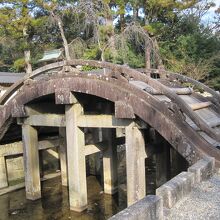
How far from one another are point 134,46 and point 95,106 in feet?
40.4

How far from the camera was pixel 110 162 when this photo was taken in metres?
9.92

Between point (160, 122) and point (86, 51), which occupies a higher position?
point (86, 51)

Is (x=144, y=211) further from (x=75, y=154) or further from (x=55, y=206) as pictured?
(x=55, y=206)

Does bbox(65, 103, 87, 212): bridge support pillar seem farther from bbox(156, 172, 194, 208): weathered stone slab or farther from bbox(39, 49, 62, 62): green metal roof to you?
bbox(39, 49, 62, 62): green metal roof

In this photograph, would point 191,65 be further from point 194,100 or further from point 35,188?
point 35,188

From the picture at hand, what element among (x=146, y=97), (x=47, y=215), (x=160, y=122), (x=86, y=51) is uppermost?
(x=86, y=51)

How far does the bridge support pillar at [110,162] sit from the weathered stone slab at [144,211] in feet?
20.7

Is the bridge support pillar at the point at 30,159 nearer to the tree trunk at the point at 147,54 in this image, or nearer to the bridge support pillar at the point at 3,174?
the bridge support pillar at the point at 3,174

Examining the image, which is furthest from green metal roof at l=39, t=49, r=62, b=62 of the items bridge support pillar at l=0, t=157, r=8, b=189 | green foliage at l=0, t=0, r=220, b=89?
bridge support pillar at l=0, t=157, r=8, b=189

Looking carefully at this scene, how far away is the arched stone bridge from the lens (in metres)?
6.12

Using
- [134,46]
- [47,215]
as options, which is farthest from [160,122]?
[134,46]

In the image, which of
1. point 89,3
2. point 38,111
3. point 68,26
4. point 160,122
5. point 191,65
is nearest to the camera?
point 160,122

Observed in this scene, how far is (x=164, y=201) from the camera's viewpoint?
13.1 ft

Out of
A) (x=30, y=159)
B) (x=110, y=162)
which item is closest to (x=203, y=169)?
(x=110, y=162)
